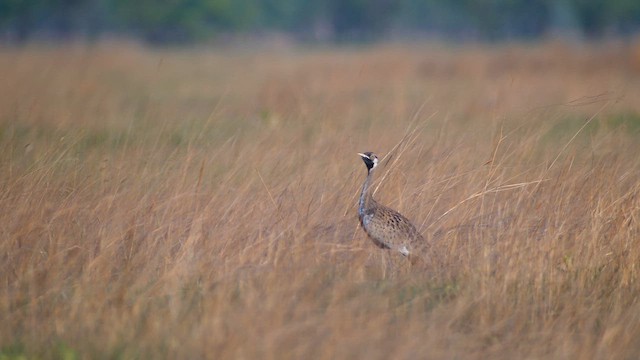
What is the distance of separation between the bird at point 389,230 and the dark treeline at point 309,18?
3582 centimetres

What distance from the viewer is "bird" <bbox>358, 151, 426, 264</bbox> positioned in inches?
175

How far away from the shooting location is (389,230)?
4.43 metres

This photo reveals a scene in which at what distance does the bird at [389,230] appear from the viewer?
4.43 meters

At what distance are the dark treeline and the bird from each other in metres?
35.8

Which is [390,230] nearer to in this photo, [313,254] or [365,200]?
[365,200]

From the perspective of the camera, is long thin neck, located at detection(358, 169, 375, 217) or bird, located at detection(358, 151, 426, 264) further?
long thin neck, located at detection(358, 169, 375, 217)

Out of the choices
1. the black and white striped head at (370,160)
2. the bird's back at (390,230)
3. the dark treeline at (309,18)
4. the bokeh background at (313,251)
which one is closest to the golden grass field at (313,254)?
the bokeh background at (313,251)

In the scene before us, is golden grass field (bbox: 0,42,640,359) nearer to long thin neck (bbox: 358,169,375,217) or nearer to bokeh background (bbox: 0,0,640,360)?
bokeh background (bbox: 0,0,640,360)

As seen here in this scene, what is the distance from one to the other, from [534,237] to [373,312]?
139 cm

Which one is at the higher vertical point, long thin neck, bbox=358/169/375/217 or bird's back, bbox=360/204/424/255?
long thin neck, bbox=358/169/375/217

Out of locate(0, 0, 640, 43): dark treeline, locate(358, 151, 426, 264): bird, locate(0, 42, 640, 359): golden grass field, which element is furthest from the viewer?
locate(0, 0, 640, 43): dark treeline

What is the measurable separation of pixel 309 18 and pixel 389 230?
47.5 metres

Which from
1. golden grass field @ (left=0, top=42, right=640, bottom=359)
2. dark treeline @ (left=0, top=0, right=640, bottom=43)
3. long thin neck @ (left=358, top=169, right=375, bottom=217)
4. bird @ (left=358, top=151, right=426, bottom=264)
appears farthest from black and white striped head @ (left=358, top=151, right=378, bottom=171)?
dark treeline @ (left=0, top=0, right=640, bottom=43)

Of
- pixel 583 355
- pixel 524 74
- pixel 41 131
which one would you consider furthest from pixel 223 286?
pixel 524 74
